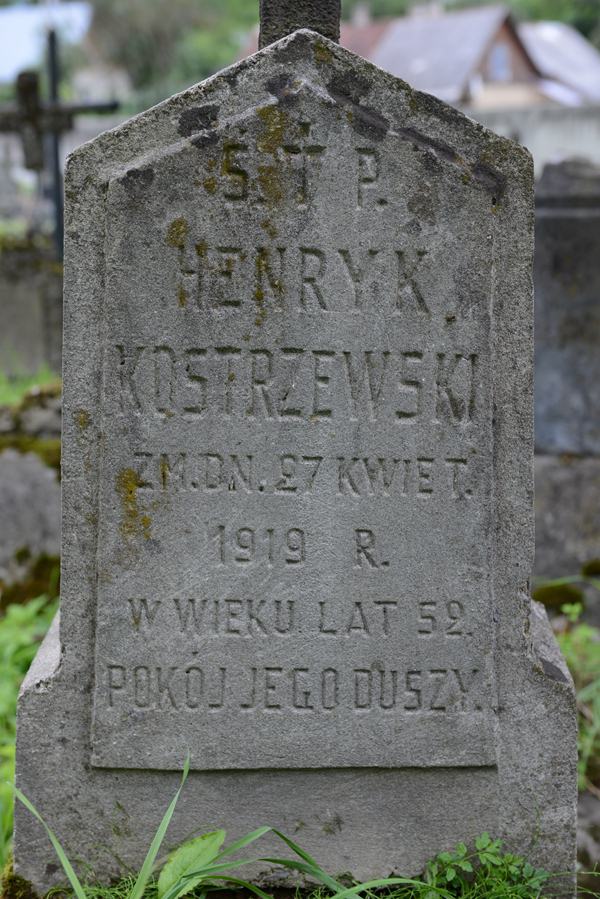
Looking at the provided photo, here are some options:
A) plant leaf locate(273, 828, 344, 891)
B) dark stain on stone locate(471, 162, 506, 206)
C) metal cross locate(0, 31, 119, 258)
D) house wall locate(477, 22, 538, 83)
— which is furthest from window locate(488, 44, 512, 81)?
plant leaf locate(273, 828, 344, 891)

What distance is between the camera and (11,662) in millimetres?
3738

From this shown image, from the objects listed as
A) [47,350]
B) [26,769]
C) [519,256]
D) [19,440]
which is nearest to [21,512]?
[19,440]

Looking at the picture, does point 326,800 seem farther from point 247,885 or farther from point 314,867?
point 247,885

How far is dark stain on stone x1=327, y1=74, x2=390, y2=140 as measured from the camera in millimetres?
2238

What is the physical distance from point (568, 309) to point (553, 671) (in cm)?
258

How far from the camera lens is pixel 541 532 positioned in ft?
15.4

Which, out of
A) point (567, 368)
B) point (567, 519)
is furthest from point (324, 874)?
point (567, 368)

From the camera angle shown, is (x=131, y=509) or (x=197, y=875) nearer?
(x=197, y=875)

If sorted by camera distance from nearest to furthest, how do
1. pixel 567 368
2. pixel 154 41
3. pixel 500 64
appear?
pixel 567 368 → pixel 154 41 → pixel 500 64

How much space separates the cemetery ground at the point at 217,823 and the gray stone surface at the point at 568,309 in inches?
25.3

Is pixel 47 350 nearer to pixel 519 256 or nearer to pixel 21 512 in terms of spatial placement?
pixel 21 512

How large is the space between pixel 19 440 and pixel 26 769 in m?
2.16

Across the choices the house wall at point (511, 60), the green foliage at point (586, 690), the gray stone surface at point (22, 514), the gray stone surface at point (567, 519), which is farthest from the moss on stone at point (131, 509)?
the house wall at point (511, 60)

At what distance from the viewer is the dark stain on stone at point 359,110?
2.24 meters
